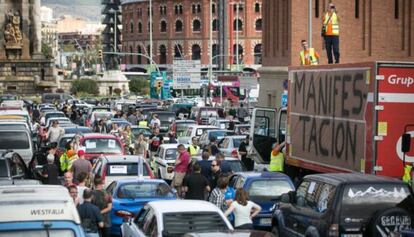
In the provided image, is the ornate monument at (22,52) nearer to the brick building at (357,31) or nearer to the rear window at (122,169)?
the brick building at (357,31)

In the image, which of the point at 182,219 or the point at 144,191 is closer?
the point at 182,219

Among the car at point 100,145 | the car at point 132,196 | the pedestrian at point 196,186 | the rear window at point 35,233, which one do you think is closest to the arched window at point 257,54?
the car at point 100,145

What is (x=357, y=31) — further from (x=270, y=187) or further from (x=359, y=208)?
(x=359, y=208)

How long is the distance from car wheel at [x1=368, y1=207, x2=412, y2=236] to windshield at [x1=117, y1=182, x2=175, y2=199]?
5.25 meters

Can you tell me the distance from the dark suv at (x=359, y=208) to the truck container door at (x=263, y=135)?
1284cm

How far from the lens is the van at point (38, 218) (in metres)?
10.0

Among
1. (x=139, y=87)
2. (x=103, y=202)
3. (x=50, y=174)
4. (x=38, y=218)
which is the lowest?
(x=139, y=87)

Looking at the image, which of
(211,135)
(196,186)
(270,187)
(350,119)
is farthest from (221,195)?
→ (211,135)

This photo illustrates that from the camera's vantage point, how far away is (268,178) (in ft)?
60.3

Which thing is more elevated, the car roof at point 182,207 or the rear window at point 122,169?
the car roof at point 182,207

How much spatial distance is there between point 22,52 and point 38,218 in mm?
82571

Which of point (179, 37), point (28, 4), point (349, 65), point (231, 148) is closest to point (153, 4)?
point (179, 37)

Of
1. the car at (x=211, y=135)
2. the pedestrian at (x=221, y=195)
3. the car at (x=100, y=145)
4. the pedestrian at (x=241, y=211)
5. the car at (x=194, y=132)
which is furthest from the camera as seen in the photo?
the car at (x=194, y=132)

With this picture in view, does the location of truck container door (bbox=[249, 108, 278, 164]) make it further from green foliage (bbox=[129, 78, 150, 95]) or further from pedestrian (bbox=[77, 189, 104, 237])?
green foliage (bbox=[129, 78, 150, 95])
